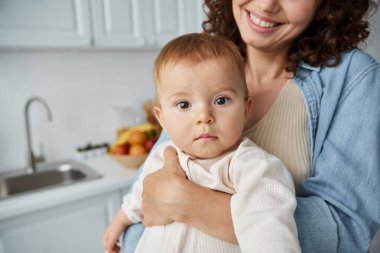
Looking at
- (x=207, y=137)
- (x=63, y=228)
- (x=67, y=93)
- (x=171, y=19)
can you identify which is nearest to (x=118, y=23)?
(x=171, y=19)

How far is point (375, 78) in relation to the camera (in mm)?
816

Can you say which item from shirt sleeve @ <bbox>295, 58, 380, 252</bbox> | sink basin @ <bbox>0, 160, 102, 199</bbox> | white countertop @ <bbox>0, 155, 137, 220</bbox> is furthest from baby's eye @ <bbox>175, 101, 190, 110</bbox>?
sink basin @ <bbox>0, 160, 102, 199</bbox>

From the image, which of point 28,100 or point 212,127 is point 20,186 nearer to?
point 28,100

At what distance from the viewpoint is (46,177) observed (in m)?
2.06

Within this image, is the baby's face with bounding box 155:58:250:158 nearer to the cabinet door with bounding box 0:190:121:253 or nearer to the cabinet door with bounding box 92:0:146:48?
the cabinet door with bounding box 0:190:121:253

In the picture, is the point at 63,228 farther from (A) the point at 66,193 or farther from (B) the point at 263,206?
(B) the point at 263,206

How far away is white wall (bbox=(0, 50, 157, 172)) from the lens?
204 centimetres

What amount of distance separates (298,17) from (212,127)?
1.37 ft

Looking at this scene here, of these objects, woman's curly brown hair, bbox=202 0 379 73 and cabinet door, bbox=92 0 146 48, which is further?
cabinet door, bbox=92 0 146 48

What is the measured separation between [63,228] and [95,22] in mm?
1147

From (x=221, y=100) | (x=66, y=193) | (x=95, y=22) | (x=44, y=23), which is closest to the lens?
(x=221, y=100)

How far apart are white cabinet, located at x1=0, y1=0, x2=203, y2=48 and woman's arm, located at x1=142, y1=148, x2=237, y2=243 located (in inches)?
48.5

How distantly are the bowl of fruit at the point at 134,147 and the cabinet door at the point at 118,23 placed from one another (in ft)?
1.88

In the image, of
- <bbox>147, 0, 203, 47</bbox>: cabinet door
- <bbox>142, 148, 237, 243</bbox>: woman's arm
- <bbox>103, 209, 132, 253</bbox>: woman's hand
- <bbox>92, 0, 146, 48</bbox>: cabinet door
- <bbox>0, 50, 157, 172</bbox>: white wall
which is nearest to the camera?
<bbox>142, 148, 237, 243</bbox>: woman's arm
